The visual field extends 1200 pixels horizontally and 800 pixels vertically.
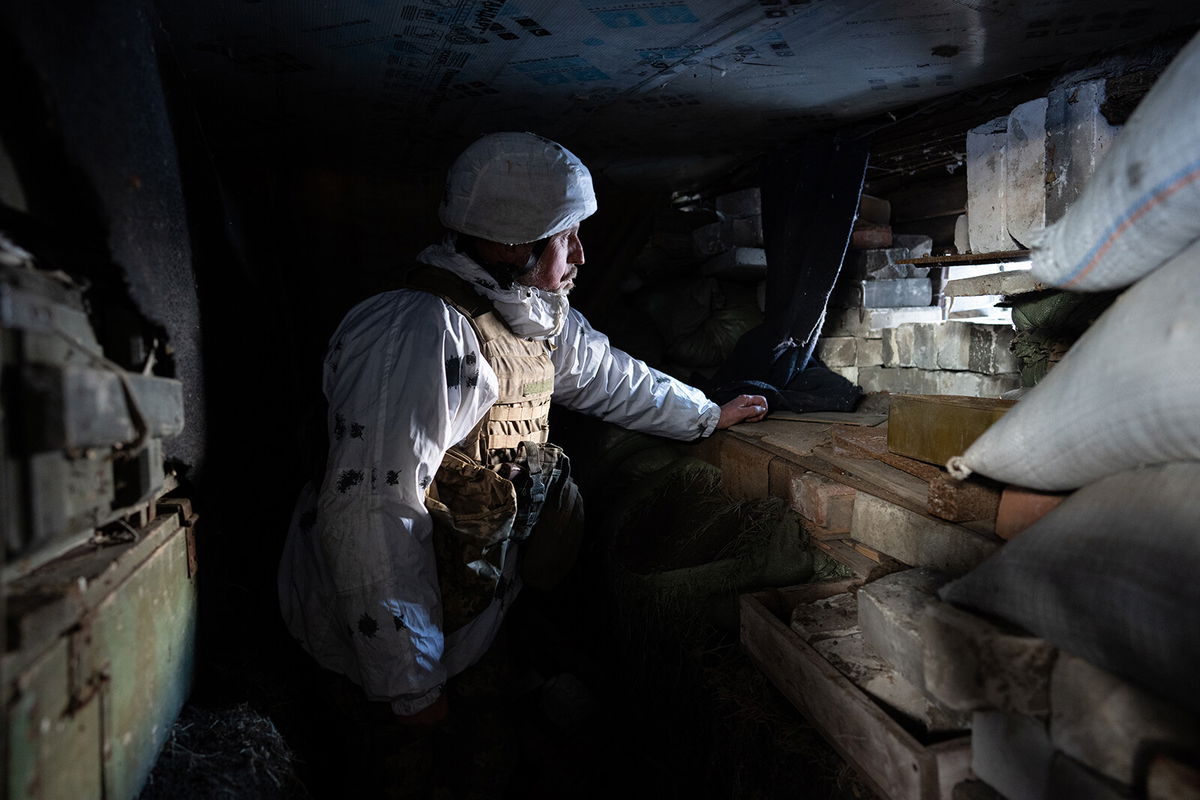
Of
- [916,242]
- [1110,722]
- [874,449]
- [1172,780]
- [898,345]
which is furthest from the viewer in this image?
[916,242]

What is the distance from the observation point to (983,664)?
3.15 ft

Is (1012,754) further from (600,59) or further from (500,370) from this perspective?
(600,59)

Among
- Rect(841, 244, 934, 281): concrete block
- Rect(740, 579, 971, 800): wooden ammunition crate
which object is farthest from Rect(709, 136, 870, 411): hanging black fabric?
Rect(740, 579, 971, 800): wooden ammunition crate

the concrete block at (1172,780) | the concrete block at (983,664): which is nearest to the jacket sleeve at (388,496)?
the concrete block at (983,664)

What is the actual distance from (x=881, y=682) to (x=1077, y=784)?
0.50 meters

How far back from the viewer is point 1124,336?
952 millimetres

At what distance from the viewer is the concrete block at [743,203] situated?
3.49 m

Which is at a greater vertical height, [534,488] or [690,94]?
[690,94]

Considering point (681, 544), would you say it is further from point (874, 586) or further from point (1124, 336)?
point (1124, 336)

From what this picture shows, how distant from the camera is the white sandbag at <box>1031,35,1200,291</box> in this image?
0.85m

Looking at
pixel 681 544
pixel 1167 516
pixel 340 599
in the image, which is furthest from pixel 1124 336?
pixel 340 599

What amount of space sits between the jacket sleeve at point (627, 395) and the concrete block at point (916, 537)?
0.95 m

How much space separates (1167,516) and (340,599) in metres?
1.70

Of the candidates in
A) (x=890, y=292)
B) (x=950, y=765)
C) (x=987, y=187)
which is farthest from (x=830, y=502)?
(x=890, y=292)
